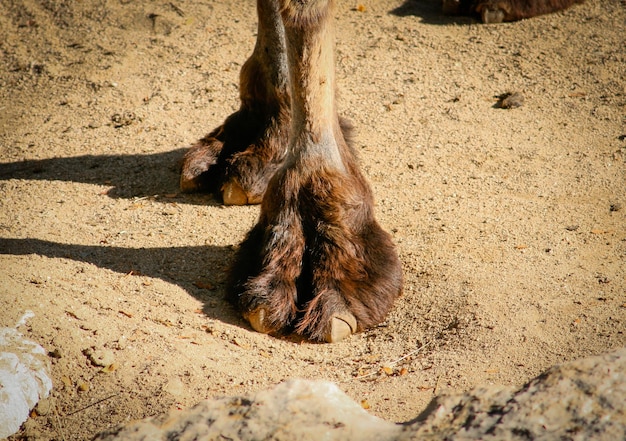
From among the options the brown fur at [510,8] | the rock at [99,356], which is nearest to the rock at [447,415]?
the rock at [99,356]

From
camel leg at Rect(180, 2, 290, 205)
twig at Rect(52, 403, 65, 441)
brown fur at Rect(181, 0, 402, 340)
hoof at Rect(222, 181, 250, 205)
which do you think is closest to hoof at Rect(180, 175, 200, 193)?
camel leg at Rect(180, 2, 290, 205)

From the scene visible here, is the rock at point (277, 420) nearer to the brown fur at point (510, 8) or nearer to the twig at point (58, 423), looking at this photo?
the twig at point (58, 423)

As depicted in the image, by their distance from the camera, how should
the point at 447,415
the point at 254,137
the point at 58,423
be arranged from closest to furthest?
1. the point at 447,415
2. the point at 58,423
3. the point at 254,137

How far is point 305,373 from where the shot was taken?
3.14 metres

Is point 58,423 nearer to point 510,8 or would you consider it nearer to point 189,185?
point 189,185

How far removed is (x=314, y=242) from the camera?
3.38m

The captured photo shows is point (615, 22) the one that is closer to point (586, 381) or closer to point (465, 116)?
point (465, 116)

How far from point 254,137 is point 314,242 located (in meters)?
1.33

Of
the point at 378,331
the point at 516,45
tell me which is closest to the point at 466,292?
the point at 378,331

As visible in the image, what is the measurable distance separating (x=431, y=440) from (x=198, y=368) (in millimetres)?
1365

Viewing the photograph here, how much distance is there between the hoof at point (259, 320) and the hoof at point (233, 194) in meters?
1.17

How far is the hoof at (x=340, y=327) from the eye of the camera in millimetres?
3305

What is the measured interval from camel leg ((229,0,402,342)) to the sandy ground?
13 centimetres

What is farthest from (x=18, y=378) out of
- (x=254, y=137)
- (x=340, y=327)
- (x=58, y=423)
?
(x=254, y=137)
